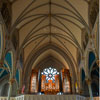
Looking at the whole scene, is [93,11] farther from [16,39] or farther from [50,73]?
[50,73]

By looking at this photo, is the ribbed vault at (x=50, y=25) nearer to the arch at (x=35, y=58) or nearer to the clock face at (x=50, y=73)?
the arch at (x=35, y=58)

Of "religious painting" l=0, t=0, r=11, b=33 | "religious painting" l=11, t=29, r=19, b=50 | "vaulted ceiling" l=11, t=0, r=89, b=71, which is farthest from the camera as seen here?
"religious painting" l=11, t=29, r=19, b=50

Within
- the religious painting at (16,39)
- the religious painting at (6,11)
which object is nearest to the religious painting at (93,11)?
the religious painting at (6,11)

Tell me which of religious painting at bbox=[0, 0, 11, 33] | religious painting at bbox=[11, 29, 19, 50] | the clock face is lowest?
the clock face

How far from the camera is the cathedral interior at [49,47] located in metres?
14.7

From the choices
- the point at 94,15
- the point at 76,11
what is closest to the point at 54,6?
the point at 76,11

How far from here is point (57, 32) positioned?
68.2 ft

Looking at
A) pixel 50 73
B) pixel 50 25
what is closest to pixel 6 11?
pixel 50 25

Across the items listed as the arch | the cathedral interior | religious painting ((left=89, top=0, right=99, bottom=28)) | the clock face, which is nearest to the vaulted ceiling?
the cathedral interior

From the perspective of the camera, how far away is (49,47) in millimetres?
23516

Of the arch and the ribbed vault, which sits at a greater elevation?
the ribbed vault

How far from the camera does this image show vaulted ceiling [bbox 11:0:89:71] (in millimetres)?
15413

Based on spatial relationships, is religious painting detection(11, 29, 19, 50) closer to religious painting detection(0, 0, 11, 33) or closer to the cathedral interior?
the cathedral interior

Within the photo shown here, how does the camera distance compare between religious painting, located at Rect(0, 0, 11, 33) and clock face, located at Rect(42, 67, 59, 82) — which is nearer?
religious painting, located at Rect(0, 0, 11, 33)
